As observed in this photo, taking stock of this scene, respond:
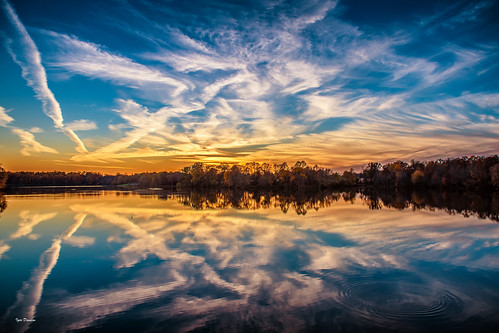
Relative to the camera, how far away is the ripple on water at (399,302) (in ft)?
22.6

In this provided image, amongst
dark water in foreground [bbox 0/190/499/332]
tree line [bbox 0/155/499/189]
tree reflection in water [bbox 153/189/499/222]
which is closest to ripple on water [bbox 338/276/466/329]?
dark water in foreground [bbox 0/190/499/332]

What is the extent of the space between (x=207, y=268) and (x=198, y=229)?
9.41 metres

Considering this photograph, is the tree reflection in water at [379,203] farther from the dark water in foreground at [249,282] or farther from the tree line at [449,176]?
the tree line at [449,176]

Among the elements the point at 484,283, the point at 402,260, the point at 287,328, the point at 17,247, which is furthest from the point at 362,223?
the point at 17,247

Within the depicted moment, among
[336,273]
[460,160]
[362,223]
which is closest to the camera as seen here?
[336,273]

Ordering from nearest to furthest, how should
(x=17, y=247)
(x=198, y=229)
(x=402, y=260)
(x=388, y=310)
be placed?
1. (x=388, y=310)
2. (x=402, y=260)
3. (x=17, y=247)
4. (x=198, y=229)

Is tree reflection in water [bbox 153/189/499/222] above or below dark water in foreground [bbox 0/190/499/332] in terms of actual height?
above

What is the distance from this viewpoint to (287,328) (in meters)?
6.61

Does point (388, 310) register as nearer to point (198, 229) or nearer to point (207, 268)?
point (207, 268)

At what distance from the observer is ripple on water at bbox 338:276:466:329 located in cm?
689

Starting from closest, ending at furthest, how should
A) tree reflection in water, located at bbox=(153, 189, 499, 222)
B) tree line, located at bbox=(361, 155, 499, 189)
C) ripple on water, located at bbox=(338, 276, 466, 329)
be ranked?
ripple on water, located at bbox=(338, 276, 466, 329)
tree reflection in water, located at bbox=(153, 189, 499, 222)
tree line, located at bbox=(361, 155, 499, 189)

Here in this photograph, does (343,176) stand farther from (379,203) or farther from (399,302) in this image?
(399,302)

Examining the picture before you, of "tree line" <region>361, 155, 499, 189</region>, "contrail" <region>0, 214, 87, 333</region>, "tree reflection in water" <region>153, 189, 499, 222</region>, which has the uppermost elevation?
Answer: "tree line" <region>361, 155, 499, 189</region>

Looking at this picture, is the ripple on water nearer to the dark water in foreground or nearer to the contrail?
the dark water in foreground
